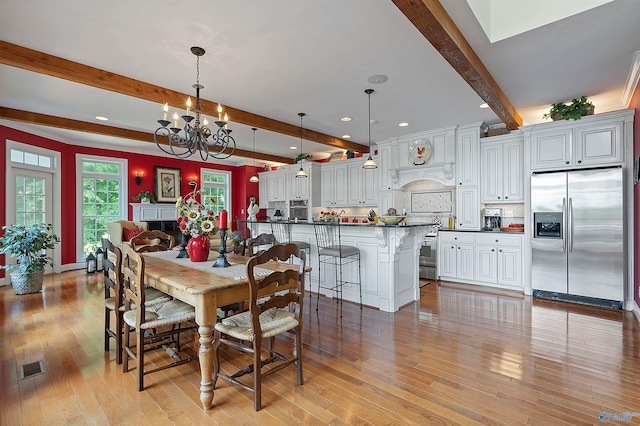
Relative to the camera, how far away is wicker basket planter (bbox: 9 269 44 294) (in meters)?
4.58

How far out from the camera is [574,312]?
12.5 ft

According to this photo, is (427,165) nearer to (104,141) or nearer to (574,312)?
(574,312)

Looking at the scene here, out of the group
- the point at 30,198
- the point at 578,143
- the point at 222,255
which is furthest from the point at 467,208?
the point at 30,198

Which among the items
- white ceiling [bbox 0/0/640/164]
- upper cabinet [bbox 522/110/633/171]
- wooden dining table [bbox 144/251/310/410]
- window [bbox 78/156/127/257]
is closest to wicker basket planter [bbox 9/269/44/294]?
window [bbox 78/156/127/257]

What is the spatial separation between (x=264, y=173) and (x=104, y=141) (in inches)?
155

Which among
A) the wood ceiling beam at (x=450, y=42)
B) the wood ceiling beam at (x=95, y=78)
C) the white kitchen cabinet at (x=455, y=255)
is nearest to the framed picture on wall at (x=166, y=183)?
the wood ceiling beam at (x=95, y=78)

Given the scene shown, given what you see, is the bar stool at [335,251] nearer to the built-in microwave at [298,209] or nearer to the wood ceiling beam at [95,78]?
the wood ceiling beam at [95,78]

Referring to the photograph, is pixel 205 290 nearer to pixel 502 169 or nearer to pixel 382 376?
pixel 382 376

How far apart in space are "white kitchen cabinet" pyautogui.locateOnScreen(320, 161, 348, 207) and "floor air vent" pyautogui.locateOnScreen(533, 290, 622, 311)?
13.8ft

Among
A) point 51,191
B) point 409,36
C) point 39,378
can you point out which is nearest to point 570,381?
point 409,36

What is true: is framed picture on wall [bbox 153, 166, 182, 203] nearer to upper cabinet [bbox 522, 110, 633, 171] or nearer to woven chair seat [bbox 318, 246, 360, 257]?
woven chair seat [bbox 318, 246, 360, 257]

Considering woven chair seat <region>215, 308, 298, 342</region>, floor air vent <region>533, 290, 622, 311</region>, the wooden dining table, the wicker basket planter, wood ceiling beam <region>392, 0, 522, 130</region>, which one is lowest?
floor air vent <region>533, 290, 622, 311</region>

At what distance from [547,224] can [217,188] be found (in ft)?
25.7

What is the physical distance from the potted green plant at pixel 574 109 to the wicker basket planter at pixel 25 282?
7.87 m
